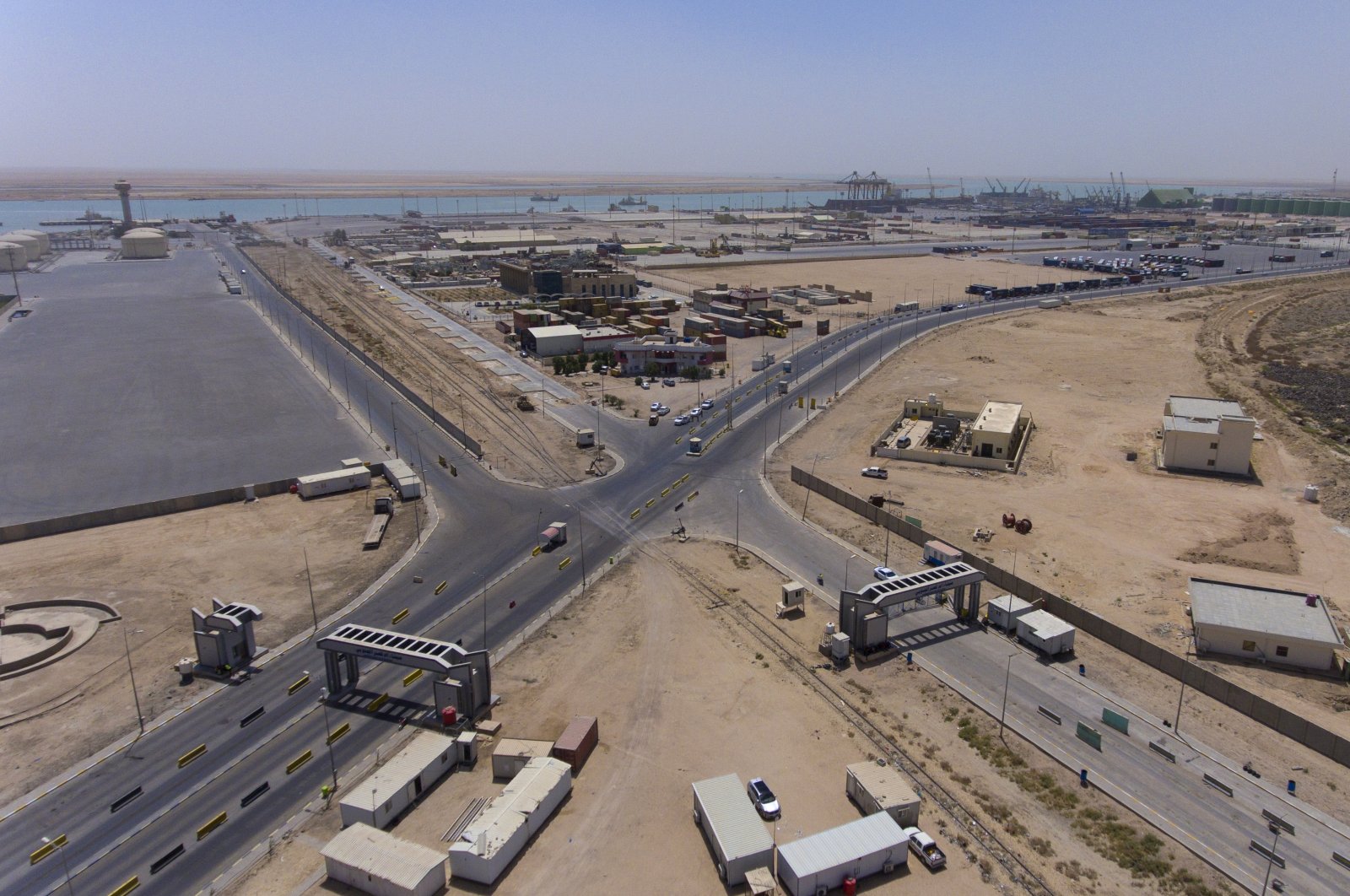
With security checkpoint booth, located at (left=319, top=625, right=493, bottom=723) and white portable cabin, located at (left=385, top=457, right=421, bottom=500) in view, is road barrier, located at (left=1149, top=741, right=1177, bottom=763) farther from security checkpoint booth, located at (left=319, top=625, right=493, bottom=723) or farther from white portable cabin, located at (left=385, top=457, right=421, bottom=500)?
white portable cabin, located at (left=385, top=457, right=421, bottom=500)

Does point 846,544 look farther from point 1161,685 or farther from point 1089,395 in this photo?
point 1089,395

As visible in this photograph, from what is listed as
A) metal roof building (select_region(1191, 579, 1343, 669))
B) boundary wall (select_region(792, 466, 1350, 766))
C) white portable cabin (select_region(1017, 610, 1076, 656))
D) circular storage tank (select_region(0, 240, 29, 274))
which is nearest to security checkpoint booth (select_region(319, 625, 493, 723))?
white portable cabin (select_region(1017, 610, 1076, 656))

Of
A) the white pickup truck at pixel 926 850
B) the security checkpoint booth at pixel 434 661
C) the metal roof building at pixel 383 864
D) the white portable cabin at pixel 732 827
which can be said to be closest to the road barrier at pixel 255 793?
the metal roof building at pixel 383 864

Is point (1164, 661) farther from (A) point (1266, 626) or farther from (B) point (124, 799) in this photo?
(B) point (124, 799)

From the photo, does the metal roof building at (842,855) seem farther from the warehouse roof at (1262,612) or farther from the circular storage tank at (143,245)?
the circular storage tank at (143,245)

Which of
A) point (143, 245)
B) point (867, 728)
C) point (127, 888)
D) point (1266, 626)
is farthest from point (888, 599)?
point (143, 245)

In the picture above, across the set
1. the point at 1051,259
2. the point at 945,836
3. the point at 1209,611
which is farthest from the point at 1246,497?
the point at 1051,259
